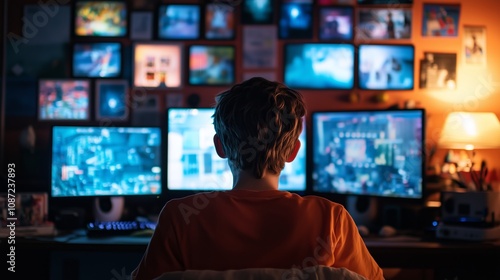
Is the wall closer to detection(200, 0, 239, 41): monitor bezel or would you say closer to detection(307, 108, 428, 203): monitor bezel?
detection(200, 0, 239, 41): monitor bezel

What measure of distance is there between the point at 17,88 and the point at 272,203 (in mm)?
2102

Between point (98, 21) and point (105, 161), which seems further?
point (98, 21)

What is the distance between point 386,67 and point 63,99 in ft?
5.14

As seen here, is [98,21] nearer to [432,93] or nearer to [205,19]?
[205,19]

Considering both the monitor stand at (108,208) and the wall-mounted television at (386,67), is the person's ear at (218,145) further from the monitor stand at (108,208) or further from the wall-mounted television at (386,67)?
the wall-mounted television at (386,67)

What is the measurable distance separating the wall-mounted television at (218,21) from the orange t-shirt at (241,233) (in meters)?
1.81

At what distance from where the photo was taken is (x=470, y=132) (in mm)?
2807

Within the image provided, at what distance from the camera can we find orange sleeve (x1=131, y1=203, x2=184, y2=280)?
4.07 ft

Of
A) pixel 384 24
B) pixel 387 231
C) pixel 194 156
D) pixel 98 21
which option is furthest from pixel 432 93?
pixel 98 21

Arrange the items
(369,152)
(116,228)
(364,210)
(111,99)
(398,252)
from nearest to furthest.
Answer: (398,252), (116,228), (369,152), (364,210), (111,99)

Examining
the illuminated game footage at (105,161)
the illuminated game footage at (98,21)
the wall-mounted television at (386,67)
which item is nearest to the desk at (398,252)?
the illuminated game footage at (105,161)

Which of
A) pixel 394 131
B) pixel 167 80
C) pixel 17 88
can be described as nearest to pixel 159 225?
pixel 394 131

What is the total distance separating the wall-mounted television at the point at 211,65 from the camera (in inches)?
117

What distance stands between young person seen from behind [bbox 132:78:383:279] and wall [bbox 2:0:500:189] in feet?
5.38
